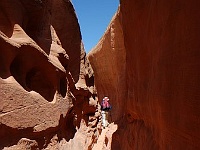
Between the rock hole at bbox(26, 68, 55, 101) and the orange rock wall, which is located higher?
the orange rock wall

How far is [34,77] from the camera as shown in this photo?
9.06 ft

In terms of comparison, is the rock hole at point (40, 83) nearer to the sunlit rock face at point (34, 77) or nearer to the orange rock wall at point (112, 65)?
the sunlit rock face at point (34, 77)

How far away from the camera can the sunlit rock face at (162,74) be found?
83.6 inches

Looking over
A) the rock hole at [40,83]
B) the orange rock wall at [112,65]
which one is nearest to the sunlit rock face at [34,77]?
the rock hole at [40,83]

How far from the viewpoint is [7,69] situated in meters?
2.28

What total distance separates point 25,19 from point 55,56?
1.93 ft

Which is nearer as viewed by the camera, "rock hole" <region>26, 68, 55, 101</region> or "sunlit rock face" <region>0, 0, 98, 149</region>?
"sunlit rock face" <region>0, 0, 98, 149</region>

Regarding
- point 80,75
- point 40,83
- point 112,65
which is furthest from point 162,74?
point 112,65

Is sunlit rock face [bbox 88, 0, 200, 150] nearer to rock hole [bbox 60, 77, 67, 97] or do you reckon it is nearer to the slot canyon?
the slot canyon

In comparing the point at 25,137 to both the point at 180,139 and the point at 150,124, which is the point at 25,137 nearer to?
the point at 180,139

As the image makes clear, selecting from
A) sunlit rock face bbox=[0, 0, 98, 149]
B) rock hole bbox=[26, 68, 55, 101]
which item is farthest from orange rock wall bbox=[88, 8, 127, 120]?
rock hole bbox=[26, 68, 55, 101]

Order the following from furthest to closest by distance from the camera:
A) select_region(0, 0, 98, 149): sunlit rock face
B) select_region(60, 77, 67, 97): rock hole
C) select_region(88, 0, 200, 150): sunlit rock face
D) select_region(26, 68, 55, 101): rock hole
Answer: select_region(60, 77, 67, 97): rock hole < select_region(26, 68, 55, 101): rock hole < select_region(0, 0, 98, 149): sunlit rock face < select_region(88, 0, 200, 150): sunlit rock face

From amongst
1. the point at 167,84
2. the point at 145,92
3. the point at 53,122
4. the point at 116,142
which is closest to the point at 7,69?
the point at 53,122

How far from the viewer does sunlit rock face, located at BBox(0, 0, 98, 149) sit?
7.34 ft
